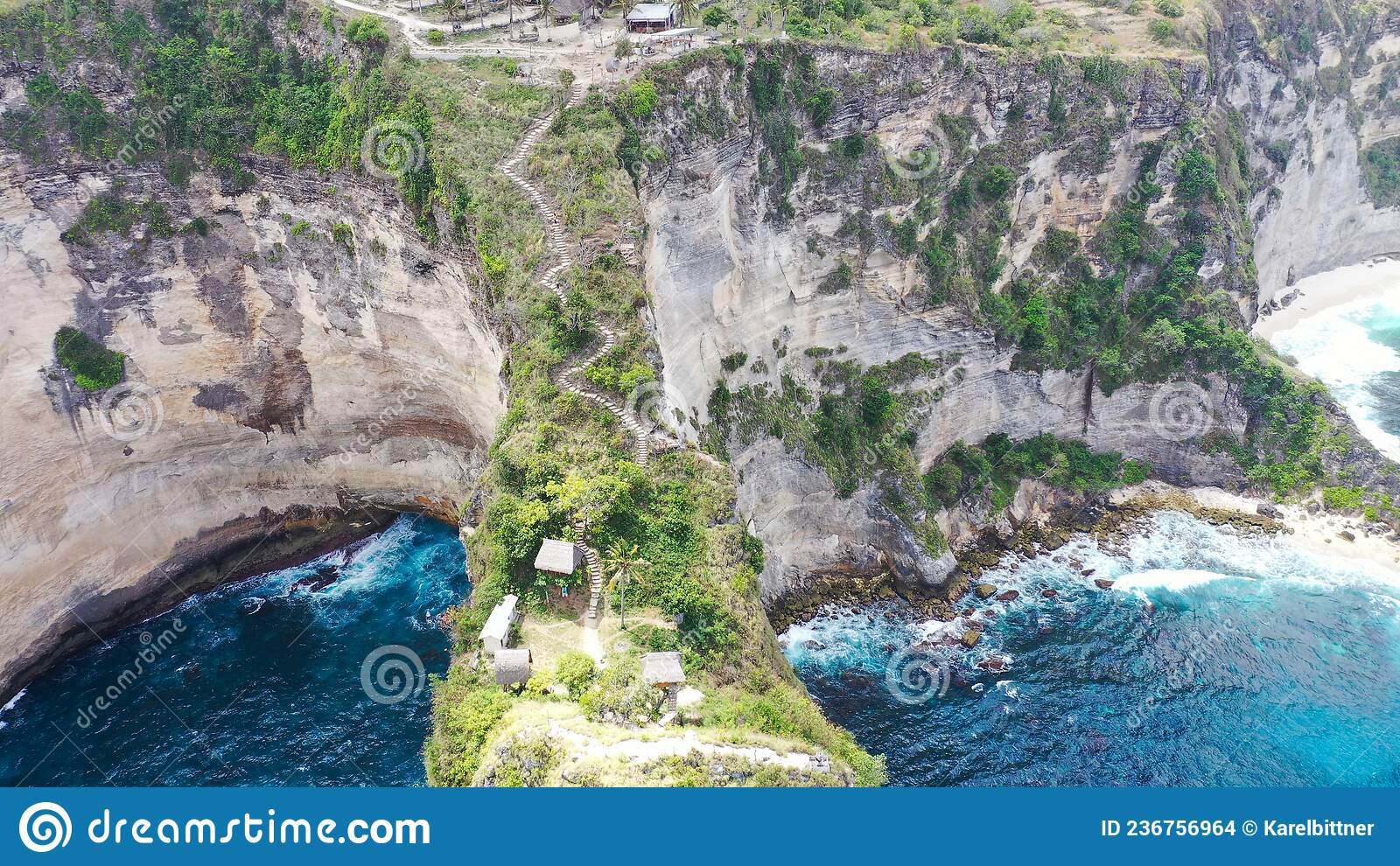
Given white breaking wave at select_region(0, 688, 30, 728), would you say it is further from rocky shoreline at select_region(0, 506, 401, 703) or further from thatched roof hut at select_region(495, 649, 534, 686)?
thatched roof hut at select_region(495, 649, 534, 686)

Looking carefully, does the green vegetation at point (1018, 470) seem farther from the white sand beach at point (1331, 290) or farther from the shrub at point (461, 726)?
the shrub at point (461, 726)

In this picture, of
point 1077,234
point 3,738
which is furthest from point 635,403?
point 1077,234

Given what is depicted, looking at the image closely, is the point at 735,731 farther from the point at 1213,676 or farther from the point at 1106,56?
the point at 1106,56

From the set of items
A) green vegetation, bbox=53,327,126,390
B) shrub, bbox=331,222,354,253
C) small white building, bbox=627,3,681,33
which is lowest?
green vegetation, bbox=53,327,126,390

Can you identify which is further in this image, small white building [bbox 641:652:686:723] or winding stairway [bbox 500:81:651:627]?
winding stairway [bbox 500:81:651:627]

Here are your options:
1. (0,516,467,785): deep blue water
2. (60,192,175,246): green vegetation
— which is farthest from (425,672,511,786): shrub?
(60,192,175,246): green vegetation

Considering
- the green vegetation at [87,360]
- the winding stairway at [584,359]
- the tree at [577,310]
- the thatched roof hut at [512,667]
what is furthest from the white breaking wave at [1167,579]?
the green vegetation at [87,360]

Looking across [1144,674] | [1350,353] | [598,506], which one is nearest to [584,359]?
[598,506]
